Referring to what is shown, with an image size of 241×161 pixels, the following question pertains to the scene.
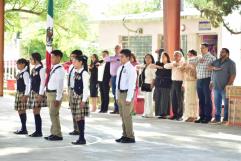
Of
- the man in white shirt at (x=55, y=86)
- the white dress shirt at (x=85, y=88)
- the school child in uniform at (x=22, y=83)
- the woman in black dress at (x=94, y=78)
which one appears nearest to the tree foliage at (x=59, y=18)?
the woman in black dress at (x=94, y=78)

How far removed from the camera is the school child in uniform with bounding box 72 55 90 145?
12.5 metres

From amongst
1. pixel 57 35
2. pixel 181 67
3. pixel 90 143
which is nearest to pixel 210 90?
pixel 181 67

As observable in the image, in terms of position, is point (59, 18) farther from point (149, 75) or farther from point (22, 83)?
point (22, 83)

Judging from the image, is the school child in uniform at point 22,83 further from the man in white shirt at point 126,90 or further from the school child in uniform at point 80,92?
the man in white shirt at point 126,90

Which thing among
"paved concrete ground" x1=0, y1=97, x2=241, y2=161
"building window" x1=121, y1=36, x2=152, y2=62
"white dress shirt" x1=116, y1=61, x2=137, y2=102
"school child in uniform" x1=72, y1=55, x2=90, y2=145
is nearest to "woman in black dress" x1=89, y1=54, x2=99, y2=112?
"paved concrete ground" x1=0, y1=97, x2=241, y2=161

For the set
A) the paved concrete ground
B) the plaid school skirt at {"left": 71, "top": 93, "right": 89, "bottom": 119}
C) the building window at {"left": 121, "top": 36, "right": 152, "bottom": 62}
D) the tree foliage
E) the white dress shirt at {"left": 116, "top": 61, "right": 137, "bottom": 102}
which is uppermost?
the tree foliage

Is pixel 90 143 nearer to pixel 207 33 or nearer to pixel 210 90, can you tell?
pixel 210 90

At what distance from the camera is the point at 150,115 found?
18.8 metres

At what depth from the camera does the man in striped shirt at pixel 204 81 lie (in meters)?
17.2

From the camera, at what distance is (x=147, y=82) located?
61.5 ft

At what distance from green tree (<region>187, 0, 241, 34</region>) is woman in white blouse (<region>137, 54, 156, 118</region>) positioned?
2057mm

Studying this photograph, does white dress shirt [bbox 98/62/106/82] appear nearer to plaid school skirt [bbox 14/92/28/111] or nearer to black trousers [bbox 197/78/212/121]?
black trousers [bbox 197/78/212/121]

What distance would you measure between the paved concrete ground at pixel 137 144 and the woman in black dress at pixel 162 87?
91cm

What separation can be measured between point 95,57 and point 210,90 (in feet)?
14.2
